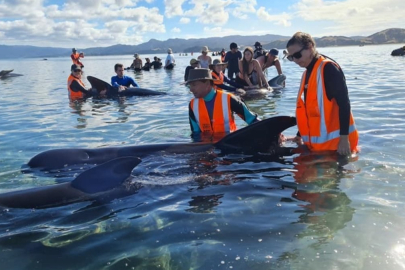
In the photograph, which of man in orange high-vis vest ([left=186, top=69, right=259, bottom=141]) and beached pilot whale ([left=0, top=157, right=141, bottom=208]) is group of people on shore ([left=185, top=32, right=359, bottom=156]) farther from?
beached pilot whale ([left=0, top=157, right=141, bottom=208])

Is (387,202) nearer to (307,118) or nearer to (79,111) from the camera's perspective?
(307,118)

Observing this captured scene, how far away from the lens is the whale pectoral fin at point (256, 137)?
22.4 feet

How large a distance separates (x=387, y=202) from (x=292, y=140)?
251cm

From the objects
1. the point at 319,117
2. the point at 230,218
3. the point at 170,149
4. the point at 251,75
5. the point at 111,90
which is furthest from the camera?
the point at 111,90

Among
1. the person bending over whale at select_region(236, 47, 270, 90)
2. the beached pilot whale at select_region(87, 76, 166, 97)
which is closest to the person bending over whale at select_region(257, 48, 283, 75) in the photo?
the person bending over whale at select_region(236, 47, 270, 90)

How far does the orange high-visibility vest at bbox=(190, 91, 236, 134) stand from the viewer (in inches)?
305

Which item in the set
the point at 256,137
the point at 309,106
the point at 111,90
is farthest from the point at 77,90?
the point at 309,106

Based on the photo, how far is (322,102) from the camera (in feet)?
20.3

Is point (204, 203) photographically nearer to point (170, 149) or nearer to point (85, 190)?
point (85, 190)

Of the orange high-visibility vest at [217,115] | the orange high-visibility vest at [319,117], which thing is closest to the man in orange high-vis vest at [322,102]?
the orange high-visibility vest at [319,117]

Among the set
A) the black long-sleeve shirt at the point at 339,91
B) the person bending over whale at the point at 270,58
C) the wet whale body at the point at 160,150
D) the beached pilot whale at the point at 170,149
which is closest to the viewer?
the wet whale body at the point at 160,150

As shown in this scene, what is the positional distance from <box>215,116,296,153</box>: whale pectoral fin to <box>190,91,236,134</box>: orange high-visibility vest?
849 millimetres

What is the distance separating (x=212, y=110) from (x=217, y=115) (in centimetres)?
14

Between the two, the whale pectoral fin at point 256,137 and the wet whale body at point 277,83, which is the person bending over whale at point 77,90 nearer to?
the wet whale body at point 277,83
